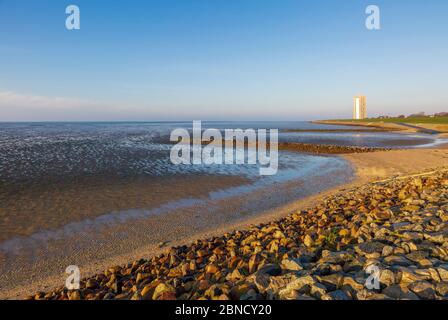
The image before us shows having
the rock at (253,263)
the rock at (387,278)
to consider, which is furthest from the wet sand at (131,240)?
the rock at (387,278)

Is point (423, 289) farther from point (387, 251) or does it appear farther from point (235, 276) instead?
point (235, 276)

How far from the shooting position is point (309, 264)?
5.07 meters

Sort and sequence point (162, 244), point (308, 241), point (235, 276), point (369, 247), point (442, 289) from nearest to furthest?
point (442, 289) → point (235, 276) → point (369, 247) → point (308, 241) → point (162, 244)

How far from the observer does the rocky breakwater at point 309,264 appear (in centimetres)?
400

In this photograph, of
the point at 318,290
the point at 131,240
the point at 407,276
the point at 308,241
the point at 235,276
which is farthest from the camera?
the point at 131,240

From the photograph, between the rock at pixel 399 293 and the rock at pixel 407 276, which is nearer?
the rock at pixel 399 293

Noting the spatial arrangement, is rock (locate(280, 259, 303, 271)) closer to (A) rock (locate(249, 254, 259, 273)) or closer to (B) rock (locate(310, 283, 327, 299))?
(A) rock (locate(249, 254, 259, 273))

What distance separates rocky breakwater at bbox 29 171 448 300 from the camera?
157 inches

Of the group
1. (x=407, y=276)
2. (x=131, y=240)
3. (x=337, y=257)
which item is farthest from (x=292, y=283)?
(x=131, y=240)

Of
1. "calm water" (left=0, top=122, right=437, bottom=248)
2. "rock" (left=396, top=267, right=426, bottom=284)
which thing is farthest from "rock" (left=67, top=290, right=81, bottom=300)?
"rock" (left=396, top=267, right=426, bottom=284)

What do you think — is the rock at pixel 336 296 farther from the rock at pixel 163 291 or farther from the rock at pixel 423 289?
the rock at pixel 163 291
